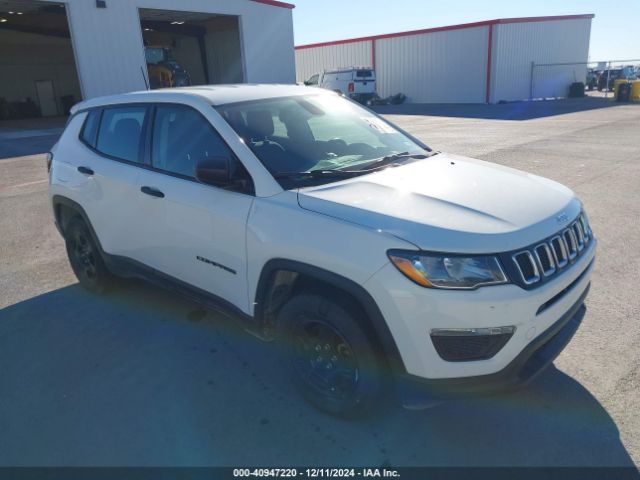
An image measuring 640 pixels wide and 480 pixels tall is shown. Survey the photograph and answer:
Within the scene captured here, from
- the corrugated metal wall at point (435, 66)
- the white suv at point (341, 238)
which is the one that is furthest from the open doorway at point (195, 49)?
the white suv at point (341, 238)

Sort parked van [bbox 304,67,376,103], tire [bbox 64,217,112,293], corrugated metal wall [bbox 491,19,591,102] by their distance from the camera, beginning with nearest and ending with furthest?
tire [bbox 64,217,112,293], corrugated metal wall [bbox 491,19,591,102], parked van [bbox 304,67,376,103]

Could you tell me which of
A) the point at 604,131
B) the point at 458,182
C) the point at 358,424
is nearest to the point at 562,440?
the point at 358,424

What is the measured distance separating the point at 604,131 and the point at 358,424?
15165mm

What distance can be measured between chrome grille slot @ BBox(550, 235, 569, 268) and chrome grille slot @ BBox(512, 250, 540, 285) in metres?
0.23

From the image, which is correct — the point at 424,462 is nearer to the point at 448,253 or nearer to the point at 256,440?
the point at 256,440

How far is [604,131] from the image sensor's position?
580 inches

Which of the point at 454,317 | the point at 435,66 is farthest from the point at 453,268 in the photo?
the point at 435,66

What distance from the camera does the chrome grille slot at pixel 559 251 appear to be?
2.51 meters

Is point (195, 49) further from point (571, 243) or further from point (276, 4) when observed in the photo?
point (571, 243)

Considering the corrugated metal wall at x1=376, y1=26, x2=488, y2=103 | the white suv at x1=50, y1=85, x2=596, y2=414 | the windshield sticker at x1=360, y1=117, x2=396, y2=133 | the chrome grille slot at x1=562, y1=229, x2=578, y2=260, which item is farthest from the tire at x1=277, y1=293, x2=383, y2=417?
the corrugated metal wall at x1=376, y1=26, x2=488, y2=103

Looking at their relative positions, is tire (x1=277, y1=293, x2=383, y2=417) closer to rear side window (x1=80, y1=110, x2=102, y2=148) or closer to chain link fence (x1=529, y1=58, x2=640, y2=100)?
rear side window (x1=80, y1=110, x2=102, y2=148)

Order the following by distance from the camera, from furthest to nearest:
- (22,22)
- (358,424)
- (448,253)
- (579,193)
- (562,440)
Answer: (22,22), (579,193), (358,424), (562,440), (448,253)

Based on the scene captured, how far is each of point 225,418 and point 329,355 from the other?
2.37 feet

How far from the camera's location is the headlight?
224 cm
